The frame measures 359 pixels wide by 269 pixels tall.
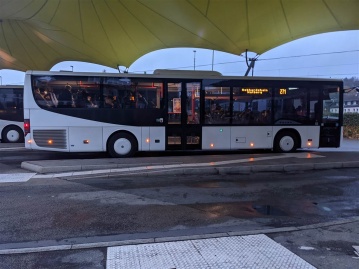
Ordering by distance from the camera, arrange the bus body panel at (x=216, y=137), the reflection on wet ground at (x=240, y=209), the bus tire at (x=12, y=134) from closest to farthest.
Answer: the reflection on wet ground at (x=240, y=209), the bus body panel at (x=216, y=137), the bus tire at (x=12, y=134)

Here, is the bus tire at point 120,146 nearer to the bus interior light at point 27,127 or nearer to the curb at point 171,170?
the curb at point 171,170

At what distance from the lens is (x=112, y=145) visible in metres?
12.5

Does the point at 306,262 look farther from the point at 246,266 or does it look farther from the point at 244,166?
the point at 244,166

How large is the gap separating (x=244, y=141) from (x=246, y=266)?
9.81m

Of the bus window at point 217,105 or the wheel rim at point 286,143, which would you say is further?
the wheel rim at point 286,143

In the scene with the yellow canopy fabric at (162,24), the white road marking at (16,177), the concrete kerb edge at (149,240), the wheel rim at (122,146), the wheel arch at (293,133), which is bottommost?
the concrete kerb edge at (149,240)

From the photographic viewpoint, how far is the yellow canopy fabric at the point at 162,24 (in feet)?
53.3

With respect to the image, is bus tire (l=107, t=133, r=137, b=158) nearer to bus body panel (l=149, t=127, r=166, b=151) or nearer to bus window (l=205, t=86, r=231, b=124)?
bus body panel (l=149, t=127, r=166, b=151)

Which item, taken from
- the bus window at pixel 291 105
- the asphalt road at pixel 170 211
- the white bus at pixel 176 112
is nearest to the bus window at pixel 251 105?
the white bus at pixel 176 112

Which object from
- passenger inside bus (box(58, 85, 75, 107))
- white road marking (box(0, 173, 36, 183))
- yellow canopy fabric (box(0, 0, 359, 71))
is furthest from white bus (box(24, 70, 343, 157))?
yellow canopy fabric (box(0, 0, 359, 71))

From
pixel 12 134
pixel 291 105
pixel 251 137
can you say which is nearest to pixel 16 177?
pixel 251 137

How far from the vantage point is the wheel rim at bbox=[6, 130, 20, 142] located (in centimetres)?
1925

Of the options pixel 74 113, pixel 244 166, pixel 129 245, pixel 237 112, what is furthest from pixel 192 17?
pixel 129 245

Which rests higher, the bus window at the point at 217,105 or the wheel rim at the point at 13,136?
the bus window at the point at 217,105
